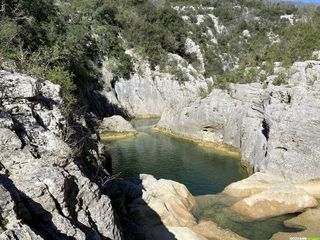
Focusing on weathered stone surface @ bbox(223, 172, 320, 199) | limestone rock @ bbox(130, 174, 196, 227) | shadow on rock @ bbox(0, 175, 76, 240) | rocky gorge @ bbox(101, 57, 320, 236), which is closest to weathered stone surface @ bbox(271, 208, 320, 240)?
rocky gorge @ bbox(101, 57, 320, 236)

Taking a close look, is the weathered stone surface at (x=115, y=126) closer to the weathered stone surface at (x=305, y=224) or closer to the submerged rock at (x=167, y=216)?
the submerged rock at (x=167, y=216)

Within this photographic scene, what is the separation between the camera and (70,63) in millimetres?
56969

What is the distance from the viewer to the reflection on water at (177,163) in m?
33.5

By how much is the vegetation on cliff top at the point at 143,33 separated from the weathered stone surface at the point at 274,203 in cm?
1427

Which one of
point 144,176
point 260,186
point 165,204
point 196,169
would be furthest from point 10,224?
point 196,169

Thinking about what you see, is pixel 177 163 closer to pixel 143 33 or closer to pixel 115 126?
pixel 115 126

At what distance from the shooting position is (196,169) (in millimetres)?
36812

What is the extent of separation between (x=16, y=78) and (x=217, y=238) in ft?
42.3


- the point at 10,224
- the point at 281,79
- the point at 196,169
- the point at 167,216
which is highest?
the point at 281,79

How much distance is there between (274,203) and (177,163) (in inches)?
575

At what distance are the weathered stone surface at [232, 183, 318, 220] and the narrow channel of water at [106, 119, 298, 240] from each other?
0.54 meters

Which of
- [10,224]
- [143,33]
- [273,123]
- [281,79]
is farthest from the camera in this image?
[143,33]

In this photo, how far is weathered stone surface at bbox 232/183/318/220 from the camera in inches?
971

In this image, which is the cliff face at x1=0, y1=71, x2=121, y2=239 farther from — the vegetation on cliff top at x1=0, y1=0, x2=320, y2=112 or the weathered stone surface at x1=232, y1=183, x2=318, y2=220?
the weathered stone surface at x1=232, y1=183, x2=318, y2=220
